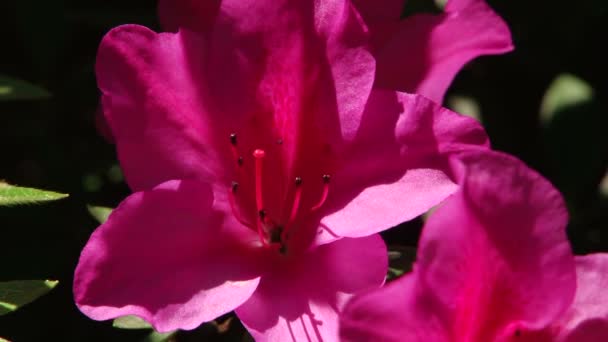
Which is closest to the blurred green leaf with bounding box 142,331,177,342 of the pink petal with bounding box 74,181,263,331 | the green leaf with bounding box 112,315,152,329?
the green leaf with bounding box 112,315,152,329

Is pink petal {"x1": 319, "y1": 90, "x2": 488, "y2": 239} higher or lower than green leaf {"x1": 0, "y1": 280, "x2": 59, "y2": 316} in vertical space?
higher

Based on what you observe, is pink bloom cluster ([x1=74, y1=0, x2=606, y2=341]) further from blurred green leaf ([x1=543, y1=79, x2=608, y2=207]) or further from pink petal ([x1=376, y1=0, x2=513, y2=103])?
blurred green leaf ([x1=543, y1=79, x2=608, y2=207])

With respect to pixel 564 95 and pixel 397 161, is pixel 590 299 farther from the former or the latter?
pixel 564 95

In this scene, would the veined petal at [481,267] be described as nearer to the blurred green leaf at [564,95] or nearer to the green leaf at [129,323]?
the green leaf at [129,323]

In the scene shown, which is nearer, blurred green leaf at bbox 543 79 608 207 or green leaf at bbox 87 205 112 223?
green leaf at bbox 87 205 112 223

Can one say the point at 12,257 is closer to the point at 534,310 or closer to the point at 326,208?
the point at 326,208

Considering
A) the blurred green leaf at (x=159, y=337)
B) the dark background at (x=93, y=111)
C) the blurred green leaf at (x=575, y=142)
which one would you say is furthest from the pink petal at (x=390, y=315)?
the blurred green leaf at (x=575, y=142)

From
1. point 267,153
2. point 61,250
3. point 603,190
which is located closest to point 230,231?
point 267,153
